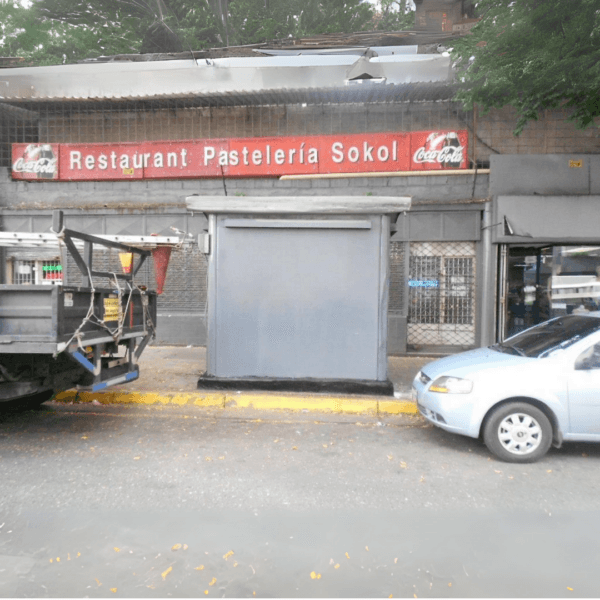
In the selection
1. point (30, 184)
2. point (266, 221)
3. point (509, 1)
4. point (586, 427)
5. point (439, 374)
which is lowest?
point (586, 427)

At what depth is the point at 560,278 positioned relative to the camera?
1065cm

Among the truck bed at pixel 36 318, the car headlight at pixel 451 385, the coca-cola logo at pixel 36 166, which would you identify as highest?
the coca-cola logo at pixel 36 166

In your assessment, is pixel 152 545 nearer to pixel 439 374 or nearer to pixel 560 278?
pixel 439 374

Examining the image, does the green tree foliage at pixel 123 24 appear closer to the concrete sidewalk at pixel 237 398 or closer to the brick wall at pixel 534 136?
the brick wall at pixel 534 136

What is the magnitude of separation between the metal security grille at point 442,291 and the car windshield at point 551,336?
4508mm

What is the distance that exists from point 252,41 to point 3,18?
24.9 ft

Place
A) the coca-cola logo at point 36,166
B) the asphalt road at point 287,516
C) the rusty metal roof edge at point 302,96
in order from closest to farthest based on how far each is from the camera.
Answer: the asphalt road at point 287,516
the rusty metal roof edge at point 302,96
the coca-cola logo at point 36,166

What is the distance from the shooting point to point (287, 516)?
3.75 metres

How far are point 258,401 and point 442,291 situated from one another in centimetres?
553

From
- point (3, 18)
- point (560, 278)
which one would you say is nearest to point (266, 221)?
point (560, 278)

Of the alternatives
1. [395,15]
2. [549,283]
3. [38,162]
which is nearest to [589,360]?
[549,283]

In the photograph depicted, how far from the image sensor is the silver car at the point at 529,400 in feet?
16.0

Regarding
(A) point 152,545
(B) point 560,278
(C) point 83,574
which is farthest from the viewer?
(B) point 560,278

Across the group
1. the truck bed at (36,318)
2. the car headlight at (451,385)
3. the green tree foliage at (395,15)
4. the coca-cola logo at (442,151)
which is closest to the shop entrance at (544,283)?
the coca-cola logo at (442,151)
